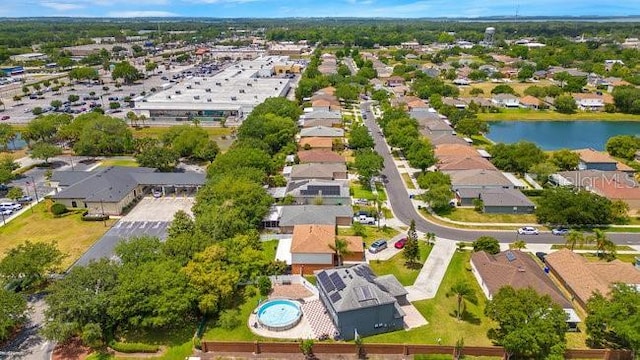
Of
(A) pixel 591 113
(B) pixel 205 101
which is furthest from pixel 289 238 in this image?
(A) pixel 591 113

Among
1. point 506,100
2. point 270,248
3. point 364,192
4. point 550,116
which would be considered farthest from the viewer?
point 506,100

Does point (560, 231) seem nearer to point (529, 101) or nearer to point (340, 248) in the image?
point (340, 248)

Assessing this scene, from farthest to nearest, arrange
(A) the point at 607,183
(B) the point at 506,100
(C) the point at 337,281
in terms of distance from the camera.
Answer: (B) the point at 506,100 < (A) the point at 607,183 < (C) the point at 337,281

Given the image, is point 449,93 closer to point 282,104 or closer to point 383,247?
point 282,104

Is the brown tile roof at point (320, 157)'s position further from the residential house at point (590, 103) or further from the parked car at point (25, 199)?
the residential house at point (590, 103)

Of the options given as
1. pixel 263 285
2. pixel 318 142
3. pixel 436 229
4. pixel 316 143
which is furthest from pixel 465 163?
pixel 263 285

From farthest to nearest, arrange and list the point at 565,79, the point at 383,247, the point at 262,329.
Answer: the point at 565,79
the point at 383,247
the point at 262,329
